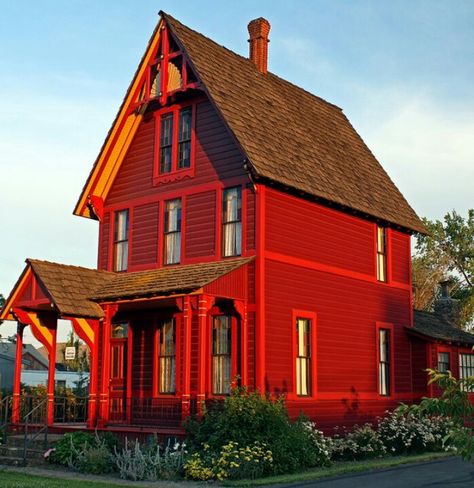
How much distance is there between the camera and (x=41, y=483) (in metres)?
15.5

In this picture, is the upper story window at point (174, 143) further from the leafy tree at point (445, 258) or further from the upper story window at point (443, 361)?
the leafy tree at point (445, 258)

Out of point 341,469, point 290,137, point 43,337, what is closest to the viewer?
point 341,469

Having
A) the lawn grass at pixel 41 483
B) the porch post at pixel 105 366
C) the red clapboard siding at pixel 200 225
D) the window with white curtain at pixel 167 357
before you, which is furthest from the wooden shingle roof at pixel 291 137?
the lawn grass at pixel 41 483

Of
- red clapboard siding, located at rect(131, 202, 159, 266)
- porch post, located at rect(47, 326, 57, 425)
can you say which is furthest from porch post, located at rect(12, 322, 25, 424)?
red clapboard siding, located at rect(131, 202, 159, 266)

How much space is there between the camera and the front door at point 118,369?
23.4 metres

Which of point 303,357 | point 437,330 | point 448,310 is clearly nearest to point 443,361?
point 437,330

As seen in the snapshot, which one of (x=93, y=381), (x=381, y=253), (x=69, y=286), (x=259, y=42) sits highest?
(x=259, y=42)

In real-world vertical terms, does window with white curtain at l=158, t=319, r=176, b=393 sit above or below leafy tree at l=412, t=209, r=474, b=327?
below

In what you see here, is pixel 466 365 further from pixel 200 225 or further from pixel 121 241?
pixel 121 241

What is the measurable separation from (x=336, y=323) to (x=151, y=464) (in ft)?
25.6

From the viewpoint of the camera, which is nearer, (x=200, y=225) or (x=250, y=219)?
(x=250, y=219)

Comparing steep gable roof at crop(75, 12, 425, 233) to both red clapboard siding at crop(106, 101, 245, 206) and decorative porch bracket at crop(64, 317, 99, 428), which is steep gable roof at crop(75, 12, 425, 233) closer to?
red clapboard siding at crop(106, 101, 245, 206)

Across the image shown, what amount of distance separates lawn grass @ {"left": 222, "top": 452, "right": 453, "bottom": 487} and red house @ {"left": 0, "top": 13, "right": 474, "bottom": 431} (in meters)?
2.08

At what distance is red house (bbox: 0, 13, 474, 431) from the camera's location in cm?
2053
